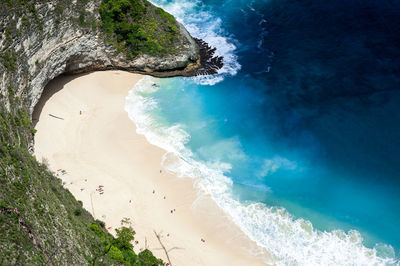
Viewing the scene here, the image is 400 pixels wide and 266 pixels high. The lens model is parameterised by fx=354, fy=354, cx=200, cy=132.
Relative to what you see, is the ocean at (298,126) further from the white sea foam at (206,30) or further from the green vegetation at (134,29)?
the green vegetation at (134,29)

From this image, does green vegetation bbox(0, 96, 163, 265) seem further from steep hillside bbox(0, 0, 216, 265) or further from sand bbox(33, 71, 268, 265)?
sand bbox(33, 71, 268, 265)

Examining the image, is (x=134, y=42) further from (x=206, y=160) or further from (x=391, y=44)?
(x=391, y=44)

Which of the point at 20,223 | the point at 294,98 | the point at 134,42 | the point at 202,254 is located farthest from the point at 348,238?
the point at 134,42

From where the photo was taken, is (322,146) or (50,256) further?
(322,146)

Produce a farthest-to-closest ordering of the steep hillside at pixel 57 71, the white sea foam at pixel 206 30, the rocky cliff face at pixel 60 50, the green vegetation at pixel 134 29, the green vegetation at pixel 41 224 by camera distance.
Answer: the white sea foam at pixel 206 30, the green vegetation at pixel 134 29, the rocky cliff face at pixel 60 50, the steep hillside at pixel 57 71, the green vegetation at pixel 41 224

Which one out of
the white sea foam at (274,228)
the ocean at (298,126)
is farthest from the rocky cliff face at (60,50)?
the white sea foam at (274,228)

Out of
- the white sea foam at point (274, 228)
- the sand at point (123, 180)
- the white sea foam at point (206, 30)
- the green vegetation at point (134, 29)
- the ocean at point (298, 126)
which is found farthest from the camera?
the white sea foam at point (206, 30)

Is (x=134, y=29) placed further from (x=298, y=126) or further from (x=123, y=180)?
(x=298, y=126)
